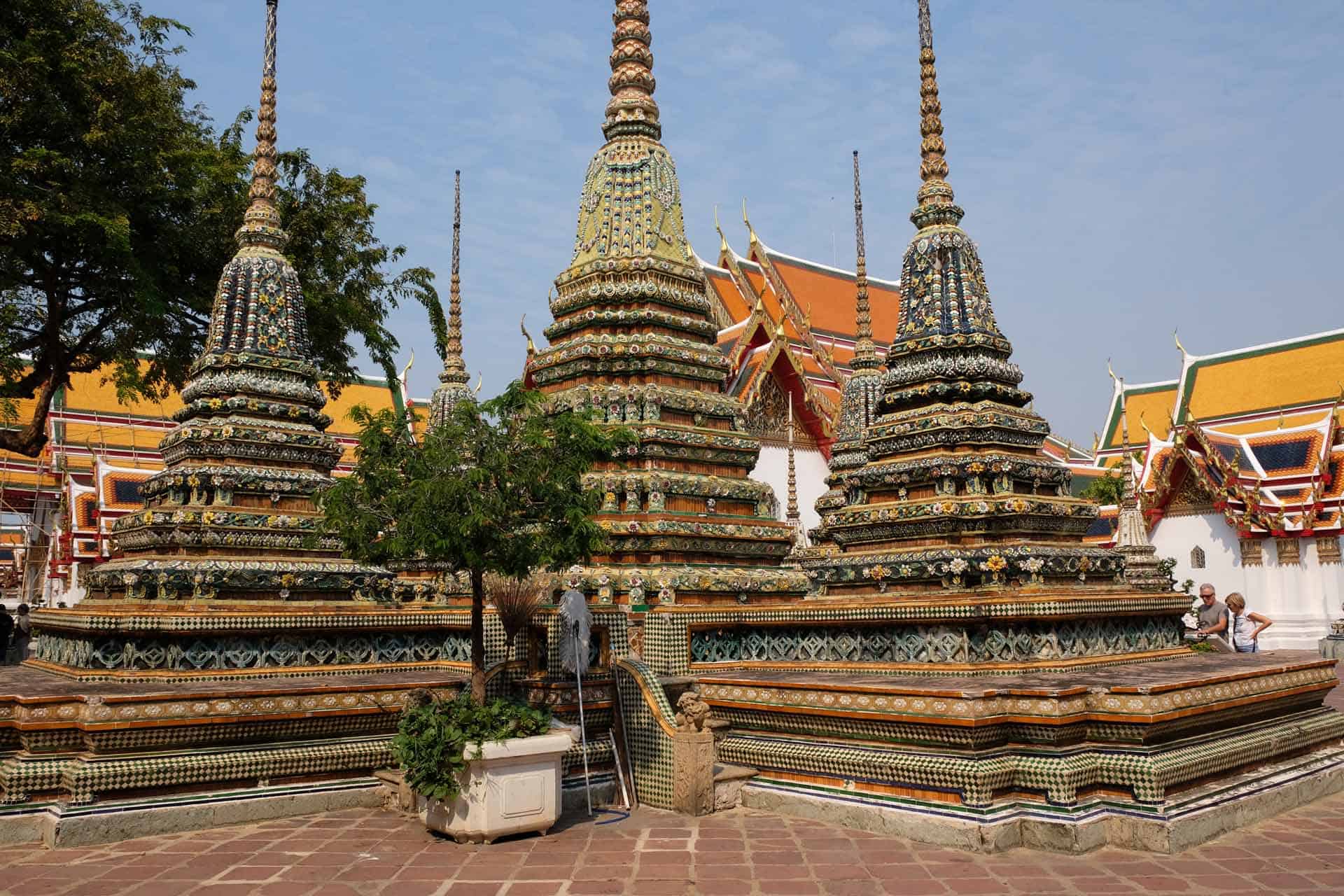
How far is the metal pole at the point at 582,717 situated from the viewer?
24.0ft

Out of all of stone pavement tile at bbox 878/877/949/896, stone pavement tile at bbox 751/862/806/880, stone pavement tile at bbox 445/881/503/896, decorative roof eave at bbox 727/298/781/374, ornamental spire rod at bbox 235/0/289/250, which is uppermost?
decorative roof eave at bbox 727/298/781/374

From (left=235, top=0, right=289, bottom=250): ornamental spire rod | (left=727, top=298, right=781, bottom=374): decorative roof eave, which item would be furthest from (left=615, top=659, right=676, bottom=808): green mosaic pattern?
(left=727, top=298, right=781, bottom=374): decorative roof eave

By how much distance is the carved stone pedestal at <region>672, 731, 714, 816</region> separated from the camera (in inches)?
287

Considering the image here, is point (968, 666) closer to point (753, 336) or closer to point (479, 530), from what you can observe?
point (479, 530)

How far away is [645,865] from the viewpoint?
6.07 meters

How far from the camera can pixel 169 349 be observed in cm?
1577

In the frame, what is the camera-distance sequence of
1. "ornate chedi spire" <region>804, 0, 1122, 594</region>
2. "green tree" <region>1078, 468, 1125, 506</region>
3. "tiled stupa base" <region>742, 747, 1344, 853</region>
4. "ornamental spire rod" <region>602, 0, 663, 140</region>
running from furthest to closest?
"green tree" <region>1078, 468, 1125, 506</region> → "ornamental spire rod" <region>602, 0, 663, 140</region> → "ornate chedi spire" <region>804, 0, 1122, 594</region> → "tiled stupa base" <region>742, 747, 1344, 853</region>

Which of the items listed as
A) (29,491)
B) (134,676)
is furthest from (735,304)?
(134,676)

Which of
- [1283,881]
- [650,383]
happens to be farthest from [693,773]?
[650,383]

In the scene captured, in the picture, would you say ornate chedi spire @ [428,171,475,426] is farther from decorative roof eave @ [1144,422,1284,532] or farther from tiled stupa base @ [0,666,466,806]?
decorative roof eave @ [1144,422,1284,532]

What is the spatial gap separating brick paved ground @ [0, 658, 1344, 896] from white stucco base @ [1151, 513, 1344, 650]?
2278 cm

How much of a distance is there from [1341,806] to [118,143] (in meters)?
14.6

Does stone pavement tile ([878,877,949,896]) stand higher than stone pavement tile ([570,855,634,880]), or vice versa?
stone pavement tile ([570,855,634,880])

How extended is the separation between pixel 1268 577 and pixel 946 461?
78.4ft
